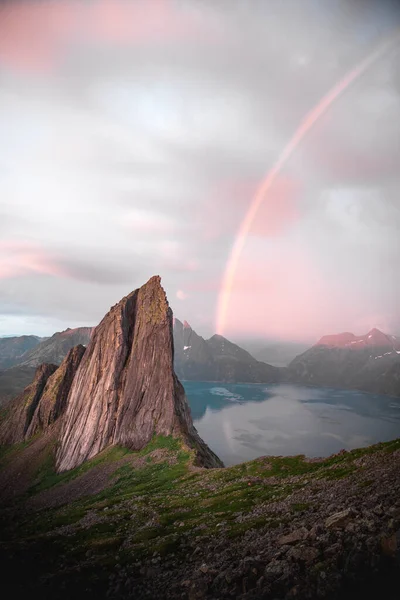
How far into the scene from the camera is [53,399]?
109 metres

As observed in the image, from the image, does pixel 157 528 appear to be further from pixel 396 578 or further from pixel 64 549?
pixel 396 578

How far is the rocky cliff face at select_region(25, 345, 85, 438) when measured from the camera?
108m

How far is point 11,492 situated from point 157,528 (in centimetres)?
6645

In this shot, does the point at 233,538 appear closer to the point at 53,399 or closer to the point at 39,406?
the point at 53,399

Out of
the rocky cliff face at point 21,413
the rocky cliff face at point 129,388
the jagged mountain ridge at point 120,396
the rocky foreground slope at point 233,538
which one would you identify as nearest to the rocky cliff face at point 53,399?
the jagged mountain ridge at point 120,396

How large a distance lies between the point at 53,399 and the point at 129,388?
38.1 meters

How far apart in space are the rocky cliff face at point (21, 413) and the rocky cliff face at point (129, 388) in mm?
23126

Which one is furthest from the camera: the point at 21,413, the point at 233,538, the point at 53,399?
the point at 21,413

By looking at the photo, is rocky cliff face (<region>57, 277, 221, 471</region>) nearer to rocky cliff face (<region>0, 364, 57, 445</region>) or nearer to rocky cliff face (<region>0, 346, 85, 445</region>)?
rocky cliff face (<region>0, 346, 85, 445</region>)

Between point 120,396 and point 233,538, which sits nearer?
point 233,538

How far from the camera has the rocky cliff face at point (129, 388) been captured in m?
81.4

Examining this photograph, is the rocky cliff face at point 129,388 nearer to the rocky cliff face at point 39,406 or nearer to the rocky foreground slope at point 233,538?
the rocky cliff face at point 39,406

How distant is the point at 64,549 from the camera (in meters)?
31.2

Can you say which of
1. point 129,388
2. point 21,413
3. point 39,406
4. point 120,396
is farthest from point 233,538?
point 21,413
